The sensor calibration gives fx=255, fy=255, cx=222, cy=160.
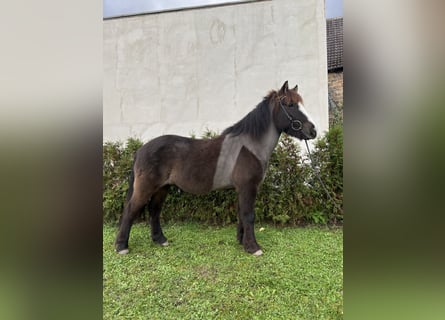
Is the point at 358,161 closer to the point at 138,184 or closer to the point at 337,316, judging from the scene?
the point at 337,316

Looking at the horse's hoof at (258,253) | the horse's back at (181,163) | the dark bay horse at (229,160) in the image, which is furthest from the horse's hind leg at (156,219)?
the horse's hoof at (258,253)

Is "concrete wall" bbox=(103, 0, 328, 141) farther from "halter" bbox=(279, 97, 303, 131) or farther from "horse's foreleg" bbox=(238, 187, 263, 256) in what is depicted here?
"horse's foreleg" bbox=(238, 187, 263, 256)

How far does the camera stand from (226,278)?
2.03m

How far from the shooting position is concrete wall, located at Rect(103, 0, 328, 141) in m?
3.19

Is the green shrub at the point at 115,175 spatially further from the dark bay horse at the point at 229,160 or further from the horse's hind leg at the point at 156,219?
the dark bay horse at the point at 229,160

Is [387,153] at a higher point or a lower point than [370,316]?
higher

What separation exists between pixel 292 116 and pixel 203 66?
1584mm

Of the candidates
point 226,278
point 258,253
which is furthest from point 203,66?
point 226,278

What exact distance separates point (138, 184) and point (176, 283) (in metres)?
0.91

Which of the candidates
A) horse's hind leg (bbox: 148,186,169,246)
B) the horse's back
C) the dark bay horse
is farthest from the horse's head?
horse's hind leg (bbox: 148,186,169,246)

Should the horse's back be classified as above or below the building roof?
below

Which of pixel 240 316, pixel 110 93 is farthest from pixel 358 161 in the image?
pixel 110 93

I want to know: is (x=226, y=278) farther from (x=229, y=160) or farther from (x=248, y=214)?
(x=229, y=160)

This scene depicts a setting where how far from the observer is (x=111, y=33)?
330 cm
